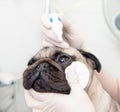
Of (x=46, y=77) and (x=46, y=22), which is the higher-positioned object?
(x=46, y=22)

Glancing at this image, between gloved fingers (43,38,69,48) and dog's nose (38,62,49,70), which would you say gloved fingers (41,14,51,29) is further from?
dog's nose (38,62,49,70)

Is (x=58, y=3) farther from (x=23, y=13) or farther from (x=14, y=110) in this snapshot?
(x=14, y=110)

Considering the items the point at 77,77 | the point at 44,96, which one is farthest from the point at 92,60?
the point at 44,96

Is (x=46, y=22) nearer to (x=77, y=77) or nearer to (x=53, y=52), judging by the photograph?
(x=53, y=52)

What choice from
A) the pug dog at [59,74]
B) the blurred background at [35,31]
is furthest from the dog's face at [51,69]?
the blurred background at [35,31]

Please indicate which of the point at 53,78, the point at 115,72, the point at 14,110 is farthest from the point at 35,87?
the point at 115,72

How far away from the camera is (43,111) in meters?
1.00

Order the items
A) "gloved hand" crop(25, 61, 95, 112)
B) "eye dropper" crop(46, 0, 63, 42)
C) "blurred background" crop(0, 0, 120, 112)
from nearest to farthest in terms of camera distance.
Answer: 1. "gloved hand" crop(25, 61, 95, 112)
2. "eye dropper" crop(46, 0, 63, 42)
3. "blurred background" crop(0, 0, 120, 112)

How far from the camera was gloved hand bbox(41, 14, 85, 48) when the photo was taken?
1108mm

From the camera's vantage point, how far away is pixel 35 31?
1315mm

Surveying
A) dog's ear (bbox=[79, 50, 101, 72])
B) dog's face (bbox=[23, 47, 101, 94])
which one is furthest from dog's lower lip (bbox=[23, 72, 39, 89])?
dog's ear (bbox=[79, 50, 101, 72])

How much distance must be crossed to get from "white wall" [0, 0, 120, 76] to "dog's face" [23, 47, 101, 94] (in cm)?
23

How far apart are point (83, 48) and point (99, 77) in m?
0.13

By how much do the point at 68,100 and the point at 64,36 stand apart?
0.33 m
